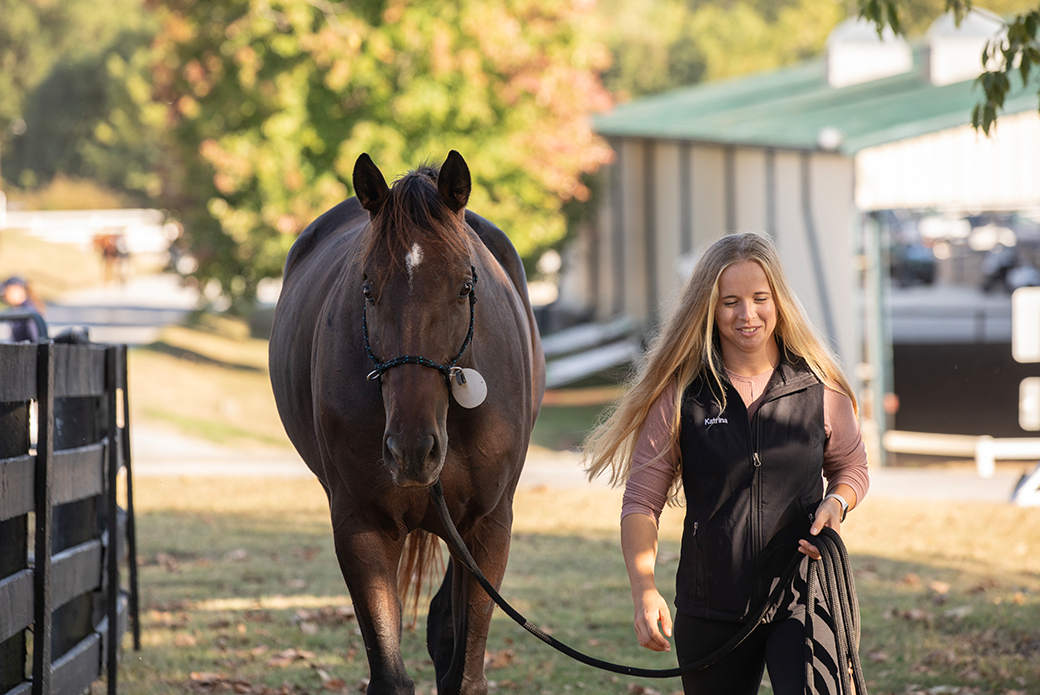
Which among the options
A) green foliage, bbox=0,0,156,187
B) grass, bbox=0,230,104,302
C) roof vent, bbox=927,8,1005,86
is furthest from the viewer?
green foliage, bbox=0,0,156,187

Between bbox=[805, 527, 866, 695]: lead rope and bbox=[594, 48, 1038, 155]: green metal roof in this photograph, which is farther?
bbox=[594, 48, 1038, 155]: green metal roof

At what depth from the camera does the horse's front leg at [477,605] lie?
11.9ft

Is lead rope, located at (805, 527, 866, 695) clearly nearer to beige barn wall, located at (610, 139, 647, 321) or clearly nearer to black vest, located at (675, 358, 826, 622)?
black vest, located at (675, 358, 826, 622)

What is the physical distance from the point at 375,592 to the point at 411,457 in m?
0.85

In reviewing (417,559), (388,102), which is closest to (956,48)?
(388,102)

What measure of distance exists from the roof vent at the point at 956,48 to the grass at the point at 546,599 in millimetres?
8079

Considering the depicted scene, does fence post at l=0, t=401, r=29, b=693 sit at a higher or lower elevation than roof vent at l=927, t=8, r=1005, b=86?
lower

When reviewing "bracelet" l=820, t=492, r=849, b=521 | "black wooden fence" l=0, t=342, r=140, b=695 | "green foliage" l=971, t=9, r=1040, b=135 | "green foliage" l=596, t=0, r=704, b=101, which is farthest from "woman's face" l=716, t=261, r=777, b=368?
"green foliage" l=596, t=0, r=704, b=101

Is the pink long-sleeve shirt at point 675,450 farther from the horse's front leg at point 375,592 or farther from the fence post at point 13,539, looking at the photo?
the fence post at point 13,539

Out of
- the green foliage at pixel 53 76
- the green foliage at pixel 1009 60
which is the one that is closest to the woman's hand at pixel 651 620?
the green foliage at pixel 1009 60

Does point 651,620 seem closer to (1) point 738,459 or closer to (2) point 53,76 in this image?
(1) point 738,459

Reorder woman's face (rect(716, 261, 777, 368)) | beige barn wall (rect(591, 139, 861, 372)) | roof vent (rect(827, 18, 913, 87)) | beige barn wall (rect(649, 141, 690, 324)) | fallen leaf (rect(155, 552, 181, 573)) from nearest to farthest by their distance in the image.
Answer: woman's face (rect(716, 261, 777, 368)) → fallen leaf (rect(155, 552, 181, 573)) → beige barn wall (rect(591, 139, 861, 372)) → beige barn wall (rect(649, 141, 690, 324)) → roof vent (rect(827, 18, 913, 87))

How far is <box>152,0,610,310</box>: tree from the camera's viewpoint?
14.1 metres

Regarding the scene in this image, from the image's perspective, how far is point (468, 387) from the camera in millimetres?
3002
